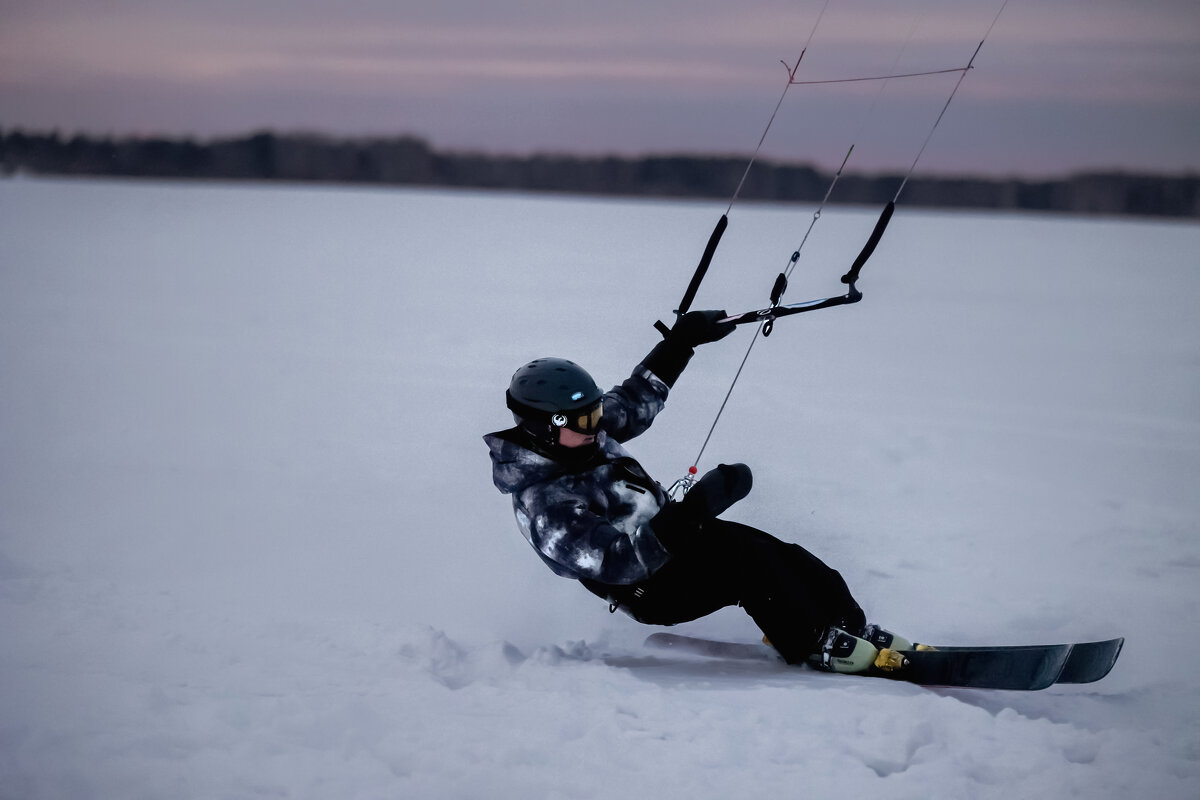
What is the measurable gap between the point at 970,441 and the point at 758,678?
3989mm

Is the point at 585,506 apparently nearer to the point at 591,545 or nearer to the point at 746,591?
the point at 591,545

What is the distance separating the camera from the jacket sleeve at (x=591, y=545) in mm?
2932

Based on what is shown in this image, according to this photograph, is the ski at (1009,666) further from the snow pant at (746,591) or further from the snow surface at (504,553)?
the snow pant at (746,591)

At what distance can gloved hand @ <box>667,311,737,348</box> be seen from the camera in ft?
12.4

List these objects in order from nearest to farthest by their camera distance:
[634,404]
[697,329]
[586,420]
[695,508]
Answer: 1. [695,508]
2. [586,420]
3. [634,404]
4. [697,329]

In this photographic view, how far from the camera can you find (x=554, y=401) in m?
3.10

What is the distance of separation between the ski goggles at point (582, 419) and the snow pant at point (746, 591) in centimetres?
48

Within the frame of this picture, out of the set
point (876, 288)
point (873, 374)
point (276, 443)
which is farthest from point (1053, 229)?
point (276, 443)

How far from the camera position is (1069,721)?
308cm

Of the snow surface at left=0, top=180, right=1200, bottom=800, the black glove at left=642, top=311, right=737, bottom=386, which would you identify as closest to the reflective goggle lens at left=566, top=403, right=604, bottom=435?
the black glove at left=642, top=311, right=737, bottom=386

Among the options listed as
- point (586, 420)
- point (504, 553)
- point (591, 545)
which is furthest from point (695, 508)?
point (504, 553)

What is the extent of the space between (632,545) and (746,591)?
512 mm

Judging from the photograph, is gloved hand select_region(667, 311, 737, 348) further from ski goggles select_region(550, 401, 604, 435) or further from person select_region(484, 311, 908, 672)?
ski goggles select_region(550, 401, 604, 435)

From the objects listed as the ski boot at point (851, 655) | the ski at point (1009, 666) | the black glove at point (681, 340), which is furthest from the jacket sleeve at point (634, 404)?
the ski at point (1009, 666)
